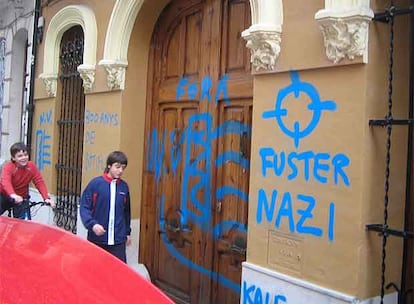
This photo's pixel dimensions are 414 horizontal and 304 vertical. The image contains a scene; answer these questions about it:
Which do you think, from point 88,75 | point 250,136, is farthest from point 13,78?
point 250,136

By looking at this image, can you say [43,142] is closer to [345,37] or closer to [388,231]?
[345,37]

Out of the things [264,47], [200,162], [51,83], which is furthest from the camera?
[51,83]

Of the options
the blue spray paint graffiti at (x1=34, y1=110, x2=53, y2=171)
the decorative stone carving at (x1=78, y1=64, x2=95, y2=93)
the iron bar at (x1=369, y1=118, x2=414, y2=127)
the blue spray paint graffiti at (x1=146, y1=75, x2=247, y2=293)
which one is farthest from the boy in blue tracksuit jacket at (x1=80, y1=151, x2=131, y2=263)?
the blue spray paint graffiti at (x1=34, y1=110, x2=53, y2=171)

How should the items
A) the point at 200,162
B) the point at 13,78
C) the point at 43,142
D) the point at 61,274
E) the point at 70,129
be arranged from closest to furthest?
the point at 61,274, the point at 200,162, the point at 70,129, the point at 43,142, the point at 13,78

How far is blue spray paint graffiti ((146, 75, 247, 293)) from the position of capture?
5.32 meters

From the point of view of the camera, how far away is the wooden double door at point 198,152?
17.4 feet

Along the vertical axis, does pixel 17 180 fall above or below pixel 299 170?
below

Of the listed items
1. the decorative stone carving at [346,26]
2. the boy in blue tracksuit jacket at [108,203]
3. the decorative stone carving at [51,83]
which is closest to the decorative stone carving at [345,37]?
the decorative stone carving at [346,26]

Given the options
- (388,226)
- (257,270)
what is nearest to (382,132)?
(388,226)

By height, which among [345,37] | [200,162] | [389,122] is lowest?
[200,162]

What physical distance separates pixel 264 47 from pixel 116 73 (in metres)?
2.86

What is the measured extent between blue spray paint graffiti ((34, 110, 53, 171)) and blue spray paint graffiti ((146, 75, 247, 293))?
3149 mm

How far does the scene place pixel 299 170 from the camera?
4.20m

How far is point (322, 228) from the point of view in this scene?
4.01 m
